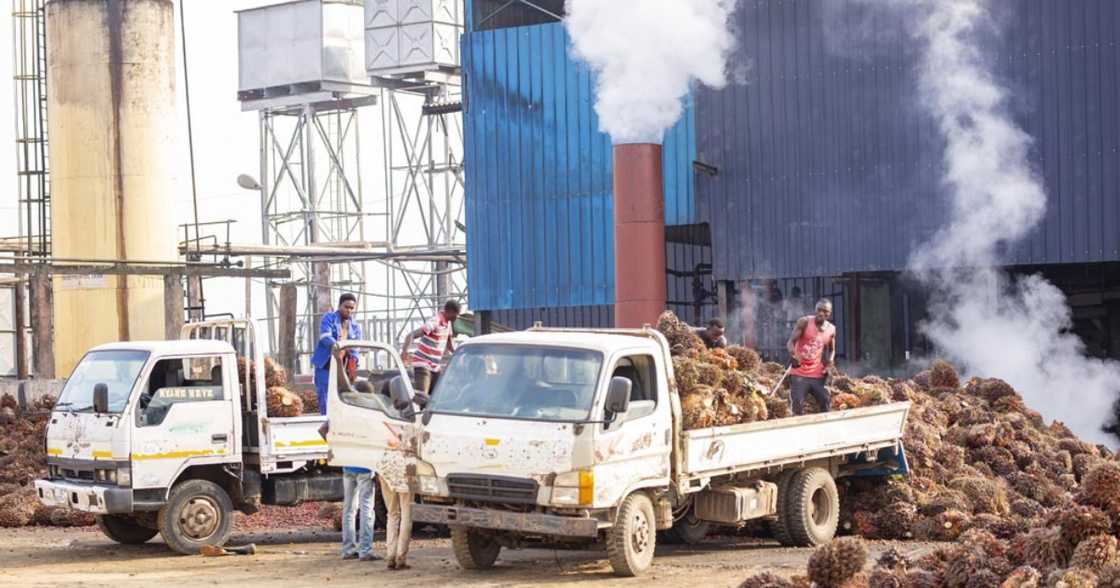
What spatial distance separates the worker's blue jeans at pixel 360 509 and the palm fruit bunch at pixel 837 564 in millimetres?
4973

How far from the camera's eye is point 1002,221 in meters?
30.9

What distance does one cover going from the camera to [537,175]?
37156mm

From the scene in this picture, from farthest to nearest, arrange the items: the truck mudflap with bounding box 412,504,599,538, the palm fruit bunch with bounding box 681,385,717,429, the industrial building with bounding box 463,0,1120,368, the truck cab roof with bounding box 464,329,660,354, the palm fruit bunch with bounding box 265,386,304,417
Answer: the industrial building with bounding box 463,0,1120,368
the palm fruit bunch with bounding box 265,386,304,417
the palm fruit bunch with bounding box 681,385,717,429
the truck cab roof with bounding box 464,329,660,354
the truck mudflap with bounding box 412,504,599,538

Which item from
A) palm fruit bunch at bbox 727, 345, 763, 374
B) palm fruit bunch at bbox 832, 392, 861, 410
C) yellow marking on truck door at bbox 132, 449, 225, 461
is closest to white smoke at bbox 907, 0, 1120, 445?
palm fruit bunch at bbox 727, 345, 763, 374

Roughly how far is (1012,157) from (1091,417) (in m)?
5.30

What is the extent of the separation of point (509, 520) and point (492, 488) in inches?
13.0

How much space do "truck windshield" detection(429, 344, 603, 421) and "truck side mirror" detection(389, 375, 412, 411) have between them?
240 millimetres

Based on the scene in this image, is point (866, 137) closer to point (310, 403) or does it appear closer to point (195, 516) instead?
point (310, 403)

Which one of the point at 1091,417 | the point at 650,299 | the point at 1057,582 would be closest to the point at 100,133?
the point at 650,299

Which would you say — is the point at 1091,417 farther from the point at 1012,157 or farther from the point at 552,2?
the point at 552,2

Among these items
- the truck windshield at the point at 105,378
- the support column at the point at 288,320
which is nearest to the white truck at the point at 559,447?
the truck windshield at the point at 105,378

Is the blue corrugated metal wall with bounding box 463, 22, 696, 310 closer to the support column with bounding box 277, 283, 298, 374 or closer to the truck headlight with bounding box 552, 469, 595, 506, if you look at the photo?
the support column with bounding box 277, 283, 298, 374

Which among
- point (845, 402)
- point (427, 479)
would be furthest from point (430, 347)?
point (845, 402)

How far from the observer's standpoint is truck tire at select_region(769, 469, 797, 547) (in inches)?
621
